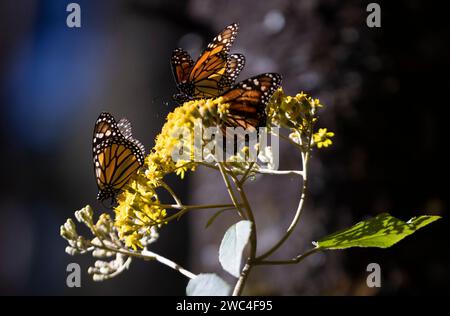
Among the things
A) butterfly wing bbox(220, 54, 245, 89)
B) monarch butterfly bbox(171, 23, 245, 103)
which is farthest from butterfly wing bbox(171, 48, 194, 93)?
butterfly wing bbox(220, 54, 245, 89)

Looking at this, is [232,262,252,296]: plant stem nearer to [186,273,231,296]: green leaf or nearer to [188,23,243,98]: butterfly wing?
[186,273,231,296]: green leaf

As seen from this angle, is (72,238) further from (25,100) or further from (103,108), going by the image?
(25,100)

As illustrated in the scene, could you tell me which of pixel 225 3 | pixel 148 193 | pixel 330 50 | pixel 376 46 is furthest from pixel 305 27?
pixel 148 193

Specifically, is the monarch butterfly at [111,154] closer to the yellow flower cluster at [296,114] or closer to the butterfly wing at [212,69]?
the butterfly wing at [212,69]

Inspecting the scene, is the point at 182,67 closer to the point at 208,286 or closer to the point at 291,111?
the point at 291,111

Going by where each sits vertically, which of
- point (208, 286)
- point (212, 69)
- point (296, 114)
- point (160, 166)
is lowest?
point (208, 286)

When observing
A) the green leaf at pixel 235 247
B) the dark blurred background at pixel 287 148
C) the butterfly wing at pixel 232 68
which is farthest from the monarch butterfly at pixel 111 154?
the dark blurred background at pixel 287 148

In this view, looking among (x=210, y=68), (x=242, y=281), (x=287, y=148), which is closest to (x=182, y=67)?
(x=210, y=68)
